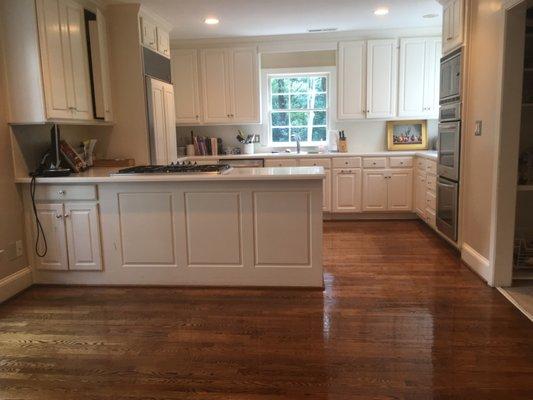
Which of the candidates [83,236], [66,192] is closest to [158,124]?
[66,192]

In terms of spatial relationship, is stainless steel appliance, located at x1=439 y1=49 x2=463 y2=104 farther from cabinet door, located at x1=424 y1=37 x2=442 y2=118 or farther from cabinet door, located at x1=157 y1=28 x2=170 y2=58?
cabinet door, located at x1=157 y1=28 x2=170 y2=58

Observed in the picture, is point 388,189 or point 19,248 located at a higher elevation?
point 388,189

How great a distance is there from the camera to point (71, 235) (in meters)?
3.31

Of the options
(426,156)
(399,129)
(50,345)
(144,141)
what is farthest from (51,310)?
(399,129)

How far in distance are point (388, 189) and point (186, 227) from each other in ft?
10.2

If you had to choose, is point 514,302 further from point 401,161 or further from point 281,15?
point 281,15

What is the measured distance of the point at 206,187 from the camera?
3139mm

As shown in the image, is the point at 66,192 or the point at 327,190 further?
the point at 327,190

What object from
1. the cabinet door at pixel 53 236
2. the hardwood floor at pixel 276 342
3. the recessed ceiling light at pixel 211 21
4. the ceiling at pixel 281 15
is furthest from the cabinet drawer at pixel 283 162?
the cabinet door at pixel 53 236

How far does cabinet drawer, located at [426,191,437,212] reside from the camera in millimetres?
4568

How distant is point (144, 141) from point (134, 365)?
8.33ft

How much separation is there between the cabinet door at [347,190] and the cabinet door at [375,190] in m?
0.09

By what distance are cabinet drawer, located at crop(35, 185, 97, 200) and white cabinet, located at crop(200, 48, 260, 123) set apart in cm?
287

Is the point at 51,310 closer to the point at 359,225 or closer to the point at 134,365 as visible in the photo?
the point at 134,365
